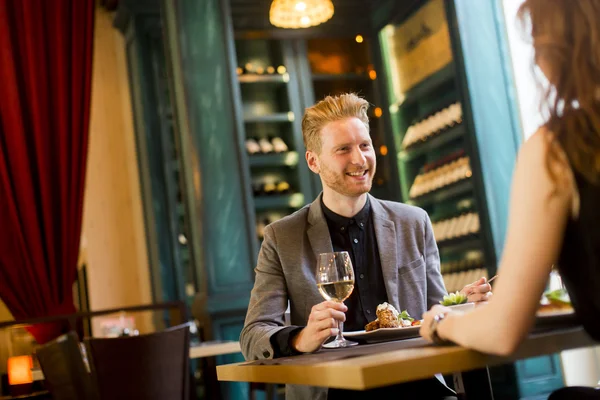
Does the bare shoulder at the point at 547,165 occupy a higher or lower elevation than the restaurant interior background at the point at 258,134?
lower

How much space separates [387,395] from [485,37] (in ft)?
11.5

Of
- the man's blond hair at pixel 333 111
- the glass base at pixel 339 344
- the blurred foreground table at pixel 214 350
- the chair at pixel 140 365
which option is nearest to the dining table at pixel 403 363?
the glass base at pixel 339 344

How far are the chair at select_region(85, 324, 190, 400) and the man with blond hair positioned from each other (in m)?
1.40

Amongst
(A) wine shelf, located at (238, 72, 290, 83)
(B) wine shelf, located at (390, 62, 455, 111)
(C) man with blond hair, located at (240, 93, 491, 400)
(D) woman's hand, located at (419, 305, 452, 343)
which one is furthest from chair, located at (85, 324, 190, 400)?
(A) wine shelf, located at (238, 72, 290, 83)

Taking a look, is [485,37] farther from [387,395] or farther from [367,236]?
[387,395]

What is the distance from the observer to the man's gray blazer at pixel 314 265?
6.91ft

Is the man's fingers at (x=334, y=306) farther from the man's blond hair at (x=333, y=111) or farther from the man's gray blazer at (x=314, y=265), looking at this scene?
the man's blond hair at (x=333, y=111)

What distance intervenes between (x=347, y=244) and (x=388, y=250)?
0.14 meters

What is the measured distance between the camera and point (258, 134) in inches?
265

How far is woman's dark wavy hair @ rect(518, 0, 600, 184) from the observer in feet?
3.78

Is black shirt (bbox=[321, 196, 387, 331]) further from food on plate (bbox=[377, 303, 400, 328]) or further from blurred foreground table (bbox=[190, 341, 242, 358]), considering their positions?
blurred foreground table (bbox=[190, 341, 242, 358])

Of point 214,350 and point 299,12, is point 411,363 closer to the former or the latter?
point 214,350

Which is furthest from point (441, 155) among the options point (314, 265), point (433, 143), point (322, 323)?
point (322, 323)

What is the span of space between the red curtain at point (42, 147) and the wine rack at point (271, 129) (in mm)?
1397
